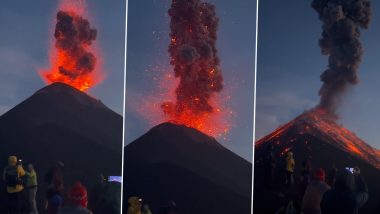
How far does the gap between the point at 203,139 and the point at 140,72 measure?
94 cm

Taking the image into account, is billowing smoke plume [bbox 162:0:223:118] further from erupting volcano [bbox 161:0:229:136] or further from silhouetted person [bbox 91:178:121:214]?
silhouetted person [bbox 91:178:121:214]

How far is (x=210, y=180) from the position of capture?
19.7ft

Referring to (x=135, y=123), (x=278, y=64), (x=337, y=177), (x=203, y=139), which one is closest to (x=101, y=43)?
(x=135, y=123)

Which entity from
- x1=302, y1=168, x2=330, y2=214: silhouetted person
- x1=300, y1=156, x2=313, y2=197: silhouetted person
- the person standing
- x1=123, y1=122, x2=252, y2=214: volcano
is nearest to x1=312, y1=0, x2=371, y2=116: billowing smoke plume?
x1=300, y1=156, x2=313, y2=197: silhouetted person

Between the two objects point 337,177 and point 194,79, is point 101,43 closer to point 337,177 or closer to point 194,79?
point 194,79

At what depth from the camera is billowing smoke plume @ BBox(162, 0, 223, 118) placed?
6.06m

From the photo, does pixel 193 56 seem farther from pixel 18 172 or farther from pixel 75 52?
pixel 18 172

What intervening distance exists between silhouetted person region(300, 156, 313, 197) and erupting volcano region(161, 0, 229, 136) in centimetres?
94

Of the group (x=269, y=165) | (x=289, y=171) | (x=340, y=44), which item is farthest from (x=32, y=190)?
(x=340, y=44)

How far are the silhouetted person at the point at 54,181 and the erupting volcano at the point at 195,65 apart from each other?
1219mm

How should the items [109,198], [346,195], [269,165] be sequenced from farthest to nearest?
[109,198]
[269,165]
[346,195]

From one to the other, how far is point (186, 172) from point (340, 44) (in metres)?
1.96

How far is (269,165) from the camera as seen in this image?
580 centimetres

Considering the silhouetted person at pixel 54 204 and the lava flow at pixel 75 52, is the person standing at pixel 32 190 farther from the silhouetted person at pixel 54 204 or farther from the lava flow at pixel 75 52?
the lava flow at pixel 75 52
